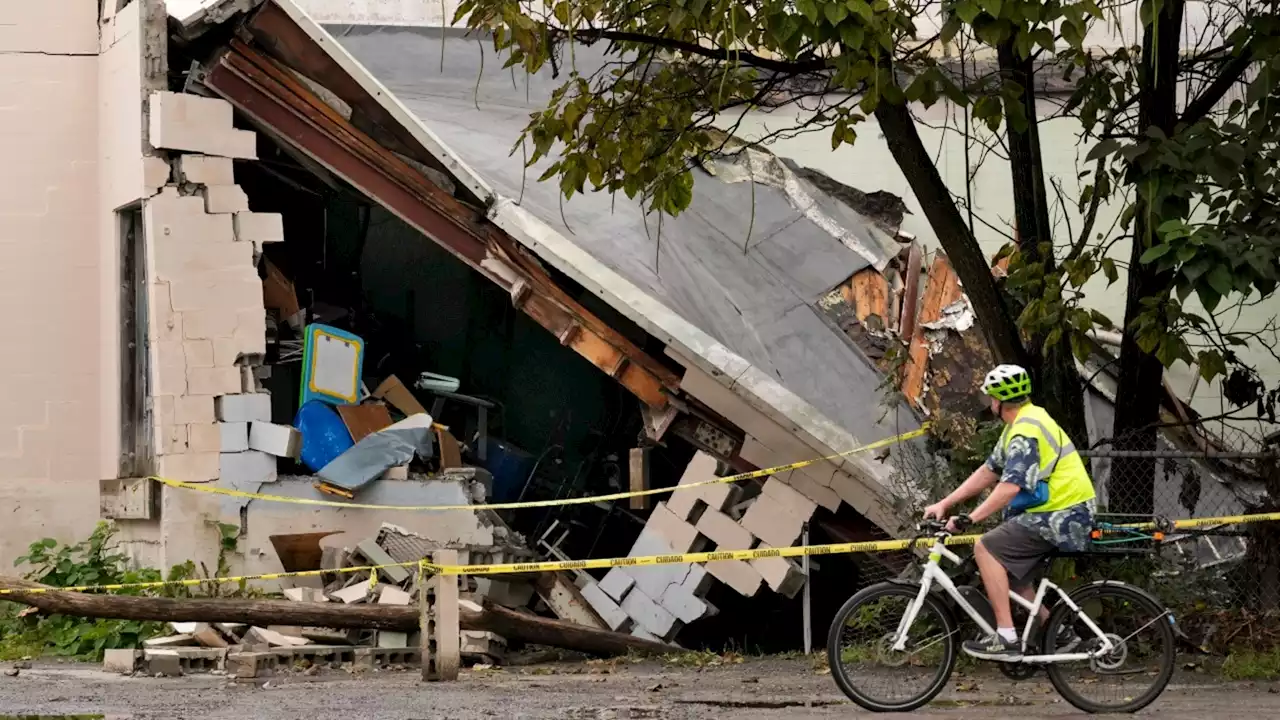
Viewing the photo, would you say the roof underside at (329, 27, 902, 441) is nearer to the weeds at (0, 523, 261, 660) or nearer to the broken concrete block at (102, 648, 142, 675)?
the weeds at (0, 523, 261, 660)

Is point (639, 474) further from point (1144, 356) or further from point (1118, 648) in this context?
point (1118, 648)

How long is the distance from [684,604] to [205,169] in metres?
4.90

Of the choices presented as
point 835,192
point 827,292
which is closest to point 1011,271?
point 827,292

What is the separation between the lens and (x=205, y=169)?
11773mm

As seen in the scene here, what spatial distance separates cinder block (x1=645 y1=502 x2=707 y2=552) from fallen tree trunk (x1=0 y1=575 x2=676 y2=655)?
1.41 m

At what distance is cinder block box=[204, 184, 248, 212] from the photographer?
11.8 metres

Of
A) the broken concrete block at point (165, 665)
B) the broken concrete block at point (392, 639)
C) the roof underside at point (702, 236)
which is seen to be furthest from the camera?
the roof underside at point (702, 236)

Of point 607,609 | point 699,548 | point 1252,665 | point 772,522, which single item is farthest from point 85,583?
point 1252,665

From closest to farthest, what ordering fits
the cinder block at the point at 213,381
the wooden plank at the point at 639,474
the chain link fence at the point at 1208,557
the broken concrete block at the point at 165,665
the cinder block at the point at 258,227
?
the chain link fence at the point at 1208,557 → the broken concrete block at the point at 165,665 → the cinder block at the point at 213,381 → the cinder block at the point at 258,227 → the wooden plank at the point at 639,474

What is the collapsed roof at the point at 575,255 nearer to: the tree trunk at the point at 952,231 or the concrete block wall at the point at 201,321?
the concrete block wall at the point at 201,321

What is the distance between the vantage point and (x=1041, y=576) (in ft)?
23.9

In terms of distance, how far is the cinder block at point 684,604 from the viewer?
11.5m

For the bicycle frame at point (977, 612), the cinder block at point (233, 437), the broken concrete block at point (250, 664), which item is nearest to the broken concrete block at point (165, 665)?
the broken concrete block at point (250, 664)

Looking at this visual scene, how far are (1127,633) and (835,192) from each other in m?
8.81
